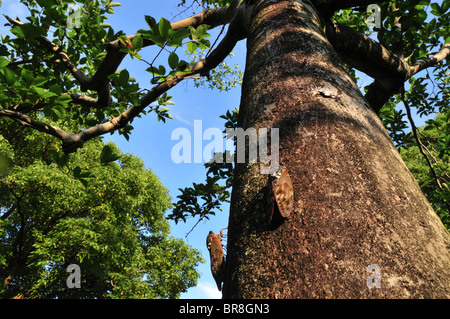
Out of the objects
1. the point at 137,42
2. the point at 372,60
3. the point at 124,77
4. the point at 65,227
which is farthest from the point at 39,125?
the point at 65,227

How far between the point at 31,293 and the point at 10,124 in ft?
28.4

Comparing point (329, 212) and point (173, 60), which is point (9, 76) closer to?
point (173, 60)

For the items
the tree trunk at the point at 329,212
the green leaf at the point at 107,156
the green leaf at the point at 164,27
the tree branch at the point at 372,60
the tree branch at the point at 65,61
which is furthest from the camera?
the tree branch at the point at 65,61

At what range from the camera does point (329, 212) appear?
833 millimetres

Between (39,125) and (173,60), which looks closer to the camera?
(173,60)

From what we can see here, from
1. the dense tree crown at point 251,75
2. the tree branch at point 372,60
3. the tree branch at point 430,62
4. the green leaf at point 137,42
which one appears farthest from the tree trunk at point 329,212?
the tree branch at point 430,62

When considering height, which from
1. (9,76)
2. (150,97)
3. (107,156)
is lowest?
(107,156)

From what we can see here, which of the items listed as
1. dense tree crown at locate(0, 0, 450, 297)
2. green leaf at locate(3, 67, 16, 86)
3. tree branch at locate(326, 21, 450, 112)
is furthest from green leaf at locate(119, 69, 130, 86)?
tree branch at locate(326, 21, 450, 112)

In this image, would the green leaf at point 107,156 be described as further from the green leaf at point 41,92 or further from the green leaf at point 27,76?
the green leaf at point 27,76

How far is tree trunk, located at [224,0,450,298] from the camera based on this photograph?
71 cm

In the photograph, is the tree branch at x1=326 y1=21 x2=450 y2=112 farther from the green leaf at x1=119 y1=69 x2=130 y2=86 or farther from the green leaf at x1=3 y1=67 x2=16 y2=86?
the green leaf at x1=3 y1=67 x2=16 y2=86

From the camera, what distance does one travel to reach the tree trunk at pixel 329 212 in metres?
0.71

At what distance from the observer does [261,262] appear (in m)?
0.82
